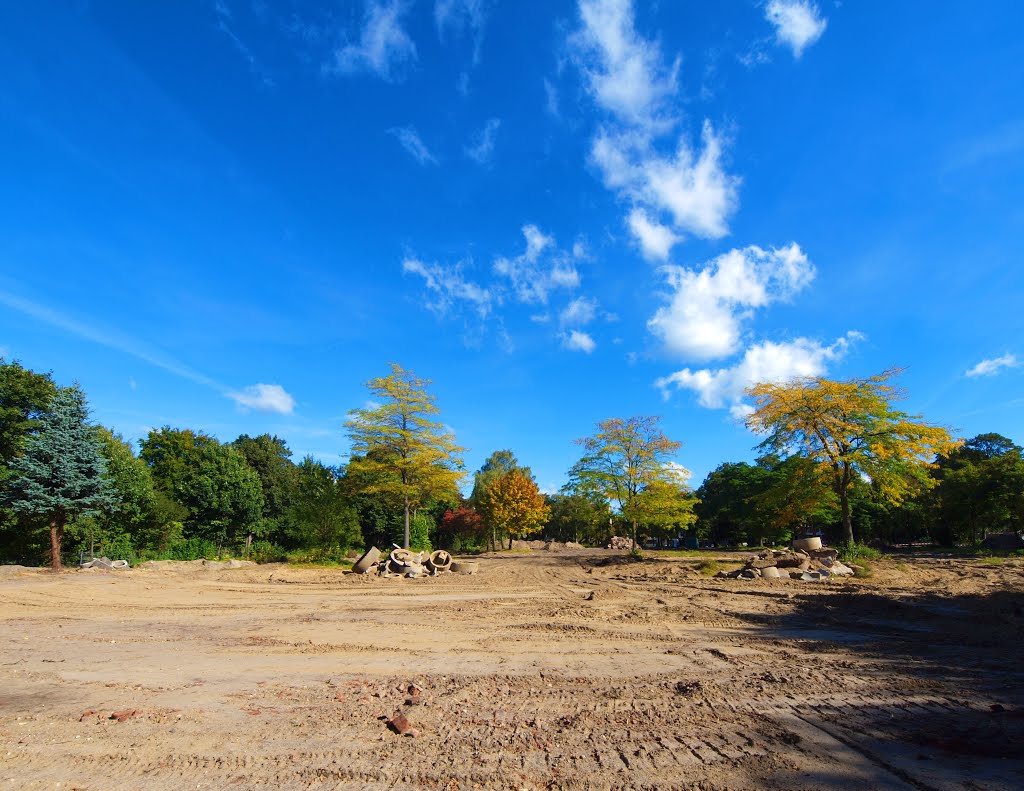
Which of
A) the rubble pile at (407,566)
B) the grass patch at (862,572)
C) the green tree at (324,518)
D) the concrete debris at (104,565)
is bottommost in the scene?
the concrete debris at (104,565)

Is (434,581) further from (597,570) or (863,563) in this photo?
(863,563)

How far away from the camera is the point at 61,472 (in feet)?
74.4

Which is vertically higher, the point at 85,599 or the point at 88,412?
the point at 88,412

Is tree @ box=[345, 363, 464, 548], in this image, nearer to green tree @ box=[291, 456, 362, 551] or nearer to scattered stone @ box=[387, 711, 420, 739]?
green tree @ box=[291, 456, 362, 551]

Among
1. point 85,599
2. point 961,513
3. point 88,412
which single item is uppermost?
point 88,412

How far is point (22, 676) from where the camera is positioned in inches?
260

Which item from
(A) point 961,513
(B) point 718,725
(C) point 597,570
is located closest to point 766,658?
(B) point 718,725

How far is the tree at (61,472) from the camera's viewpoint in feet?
72.0

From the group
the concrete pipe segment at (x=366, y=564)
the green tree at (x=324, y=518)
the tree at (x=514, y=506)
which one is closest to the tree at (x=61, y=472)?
the green tree at (x=324, y=518)

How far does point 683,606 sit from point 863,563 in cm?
1303

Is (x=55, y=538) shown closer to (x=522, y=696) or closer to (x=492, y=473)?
(x=522, y=696)

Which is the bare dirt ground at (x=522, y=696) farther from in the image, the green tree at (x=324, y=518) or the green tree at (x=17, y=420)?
the green tree at (x=17, y=420)

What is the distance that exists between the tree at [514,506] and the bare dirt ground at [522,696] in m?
33.3

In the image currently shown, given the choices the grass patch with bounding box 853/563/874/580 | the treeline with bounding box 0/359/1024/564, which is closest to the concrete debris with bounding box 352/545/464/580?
the treeline with bounding box 0/359/1024/564
